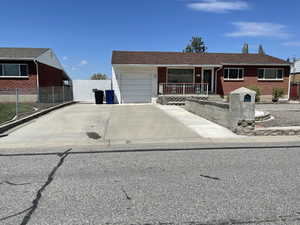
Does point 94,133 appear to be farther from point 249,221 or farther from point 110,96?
point 110,96

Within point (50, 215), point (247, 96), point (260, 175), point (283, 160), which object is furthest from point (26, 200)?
point (247, 96)

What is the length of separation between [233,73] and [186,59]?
4.73m

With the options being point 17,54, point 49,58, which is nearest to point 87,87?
point 49,58

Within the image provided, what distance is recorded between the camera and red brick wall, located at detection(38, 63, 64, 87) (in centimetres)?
2269

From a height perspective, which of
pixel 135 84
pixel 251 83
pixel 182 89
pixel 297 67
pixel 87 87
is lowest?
pixel 182 89

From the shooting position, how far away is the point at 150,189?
13.7 ft

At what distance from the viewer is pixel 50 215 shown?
3303 millimetres

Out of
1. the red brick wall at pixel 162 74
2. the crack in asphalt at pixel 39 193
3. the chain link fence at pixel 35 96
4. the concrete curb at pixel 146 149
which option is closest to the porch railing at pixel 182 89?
the red brick wall at pixel 162 74

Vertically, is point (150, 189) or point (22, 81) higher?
point (22, 81)

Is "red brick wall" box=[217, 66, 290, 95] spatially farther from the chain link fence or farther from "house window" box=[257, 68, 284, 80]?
the chain link fence

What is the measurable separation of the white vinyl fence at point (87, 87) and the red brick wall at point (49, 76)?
2.46 metres

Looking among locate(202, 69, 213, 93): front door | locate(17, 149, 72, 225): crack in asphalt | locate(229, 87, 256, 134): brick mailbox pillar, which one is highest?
locate(202, 69, 213, 93): front door

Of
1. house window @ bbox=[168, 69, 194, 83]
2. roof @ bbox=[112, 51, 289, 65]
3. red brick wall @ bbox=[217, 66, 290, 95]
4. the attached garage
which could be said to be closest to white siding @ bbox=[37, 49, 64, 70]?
roof @ bbox=[112, 51, 289, 65]

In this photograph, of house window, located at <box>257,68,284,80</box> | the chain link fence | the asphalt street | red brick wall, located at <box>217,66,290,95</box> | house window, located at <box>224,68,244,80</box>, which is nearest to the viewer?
the asphalt street
